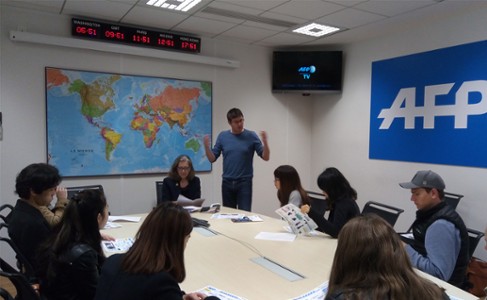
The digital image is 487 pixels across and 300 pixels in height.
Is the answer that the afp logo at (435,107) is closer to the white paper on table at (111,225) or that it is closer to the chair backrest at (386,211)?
the chair backrest at (386,211)

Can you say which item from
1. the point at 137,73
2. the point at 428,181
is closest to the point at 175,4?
the point at 137,73

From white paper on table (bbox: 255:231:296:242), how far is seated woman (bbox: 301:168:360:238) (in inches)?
8.1

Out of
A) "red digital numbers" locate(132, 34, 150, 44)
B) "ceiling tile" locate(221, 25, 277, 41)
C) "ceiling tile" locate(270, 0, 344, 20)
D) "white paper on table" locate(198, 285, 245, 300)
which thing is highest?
"ceiling tile" locate(221, 25, 277, 41)

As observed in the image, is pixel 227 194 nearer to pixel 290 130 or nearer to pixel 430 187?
pixel 290 130

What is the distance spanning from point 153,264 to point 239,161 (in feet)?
9.33

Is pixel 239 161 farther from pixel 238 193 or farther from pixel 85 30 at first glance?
pixel 85 30

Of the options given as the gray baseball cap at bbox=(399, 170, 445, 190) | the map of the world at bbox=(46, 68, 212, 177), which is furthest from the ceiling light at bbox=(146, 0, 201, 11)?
the gray baseball cap at bbox=(399, 170, 445, 190)

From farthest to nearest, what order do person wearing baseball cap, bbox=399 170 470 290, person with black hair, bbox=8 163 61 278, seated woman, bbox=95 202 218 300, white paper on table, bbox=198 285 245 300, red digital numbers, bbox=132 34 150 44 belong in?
red digital numbers, bbox=132 34 150 44
person with black hair, bbox=8 163 61 278
person wearing baseball cap, bbox=399 170 470 290
white paper on table, bbox=198 285 245 300
seated woman, bbox=95 202 218 300

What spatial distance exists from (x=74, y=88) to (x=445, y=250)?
3818mm

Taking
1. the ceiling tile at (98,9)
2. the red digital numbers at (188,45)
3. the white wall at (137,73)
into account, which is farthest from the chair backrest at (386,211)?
the ceiling tile at (98,9)

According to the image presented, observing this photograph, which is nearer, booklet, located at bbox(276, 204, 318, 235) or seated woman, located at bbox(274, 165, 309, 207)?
booklet, located at bbox(276, 204, 318, 235)

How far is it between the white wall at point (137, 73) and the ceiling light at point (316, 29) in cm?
90

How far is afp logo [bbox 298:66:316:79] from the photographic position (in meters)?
5.20

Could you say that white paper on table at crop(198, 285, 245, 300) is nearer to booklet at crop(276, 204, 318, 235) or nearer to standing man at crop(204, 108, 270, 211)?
booklet at crop(276, 204, 318, 235)
